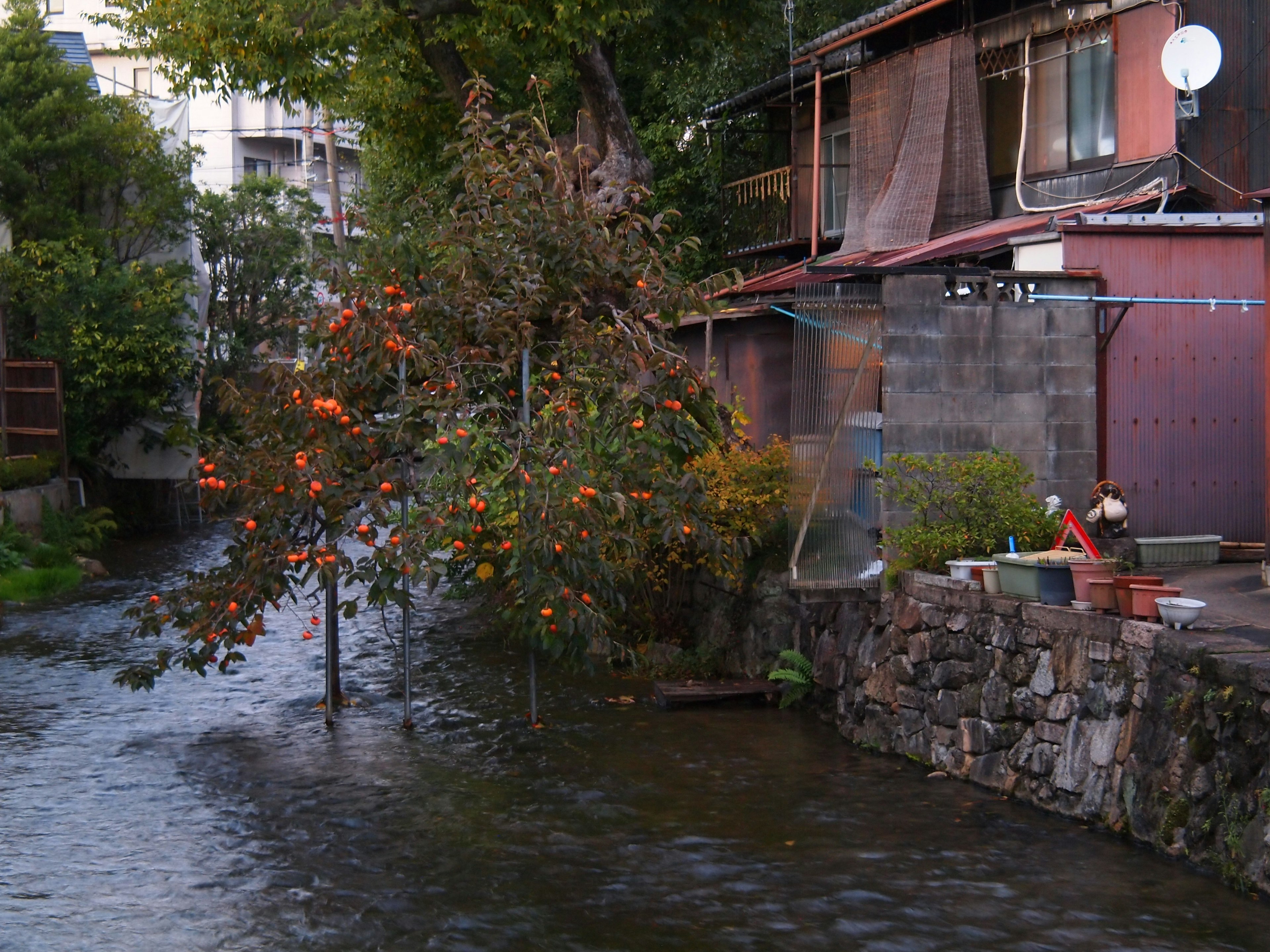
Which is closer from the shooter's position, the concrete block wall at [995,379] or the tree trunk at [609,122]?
the concrete block wall at [995,379]

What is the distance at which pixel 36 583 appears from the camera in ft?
62.5

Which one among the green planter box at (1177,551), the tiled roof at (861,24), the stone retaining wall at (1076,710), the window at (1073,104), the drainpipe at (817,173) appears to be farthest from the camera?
the drainpipe at (817,173)

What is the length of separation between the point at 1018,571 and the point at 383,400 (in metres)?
5.41

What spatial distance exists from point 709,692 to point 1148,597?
492cm

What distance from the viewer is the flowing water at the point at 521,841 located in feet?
23.7

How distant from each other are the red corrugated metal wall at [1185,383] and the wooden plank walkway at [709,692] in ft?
12.0

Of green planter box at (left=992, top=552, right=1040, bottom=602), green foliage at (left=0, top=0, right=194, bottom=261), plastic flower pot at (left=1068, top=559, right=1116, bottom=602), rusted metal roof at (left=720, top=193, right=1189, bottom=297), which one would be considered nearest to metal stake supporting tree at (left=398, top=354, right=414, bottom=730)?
rusted metal roof at (left=720, top=193, right=1189, bottom=297)

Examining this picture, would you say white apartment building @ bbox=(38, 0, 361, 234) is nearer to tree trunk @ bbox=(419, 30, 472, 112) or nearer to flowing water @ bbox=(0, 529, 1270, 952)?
tree trunk @ bbox=(419, 30, 472, 112)

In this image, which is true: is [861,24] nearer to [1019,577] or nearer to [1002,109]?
[1002,109]

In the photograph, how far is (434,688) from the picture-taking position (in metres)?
13.4

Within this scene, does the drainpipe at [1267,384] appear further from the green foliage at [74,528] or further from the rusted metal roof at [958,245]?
the green foliage at [74,528]

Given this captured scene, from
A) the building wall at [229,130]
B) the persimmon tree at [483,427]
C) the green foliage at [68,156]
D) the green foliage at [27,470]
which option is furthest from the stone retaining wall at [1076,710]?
the building wall at [229,130]

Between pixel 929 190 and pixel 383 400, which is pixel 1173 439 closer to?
pixel 929 190

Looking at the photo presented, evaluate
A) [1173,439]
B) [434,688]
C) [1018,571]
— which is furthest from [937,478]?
[434,688]
